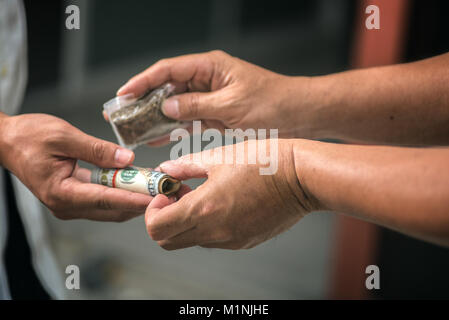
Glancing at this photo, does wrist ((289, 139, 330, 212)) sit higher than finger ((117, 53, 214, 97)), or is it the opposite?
finger ((117, 53, 214, 97))

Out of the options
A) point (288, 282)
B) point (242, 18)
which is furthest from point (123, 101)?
point (242, 18)

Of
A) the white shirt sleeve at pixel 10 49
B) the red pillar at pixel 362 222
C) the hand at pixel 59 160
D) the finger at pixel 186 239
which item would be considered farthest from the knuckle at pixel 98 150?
the red pillar at pixel 362 222

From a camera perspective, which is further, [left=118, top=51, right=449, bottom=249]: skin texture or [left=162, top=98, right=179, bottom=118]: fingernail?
[left=162, top=98, right=179, bottom=118]: fingernail

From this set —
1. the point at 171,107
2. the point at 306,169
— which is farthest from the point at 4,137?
the point at 306,169

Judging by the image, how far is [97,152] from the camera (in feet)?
2.73

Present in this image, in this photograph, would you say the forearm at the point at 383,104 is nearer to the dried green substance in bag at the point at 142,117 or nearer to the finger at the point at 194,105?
the finger at the point at 194,105

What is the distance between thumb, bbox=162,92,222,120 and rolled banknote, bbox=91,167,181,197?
0.22 m

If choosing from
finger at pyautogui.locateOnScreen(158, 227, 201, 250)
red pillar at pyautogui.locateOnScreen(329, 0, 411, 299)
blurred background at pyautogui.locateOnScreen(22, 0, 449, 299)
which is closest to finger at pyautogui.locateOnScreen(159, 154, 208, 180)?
finger at pyautogui.locateOnScreen(158, 227, 201, 250)

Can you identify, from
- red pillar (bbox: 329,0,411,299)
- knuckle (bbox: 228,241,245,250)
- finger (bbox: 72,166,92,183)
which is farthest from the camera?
red pillar (bbox: 329,0,411,299)

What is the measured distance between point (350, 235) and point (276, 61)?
314cm

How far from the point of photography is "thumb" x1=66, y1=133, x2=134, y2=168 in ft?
2.68

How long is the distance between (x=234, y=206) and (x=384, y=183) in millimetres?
250

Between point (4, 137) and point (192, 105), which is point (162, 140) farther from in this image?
point (4, 137)

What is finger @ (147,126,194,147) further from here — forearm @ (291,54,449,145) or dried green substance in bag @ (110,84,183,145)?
forearm @ (291,54,449,145)
